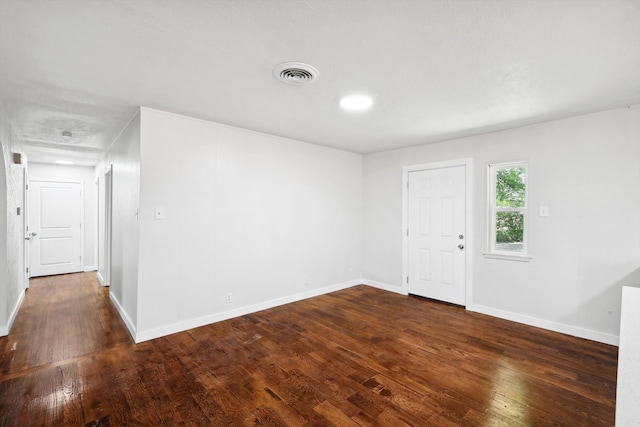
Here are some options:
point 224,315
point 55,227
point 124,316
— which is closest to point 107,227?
point 55,227

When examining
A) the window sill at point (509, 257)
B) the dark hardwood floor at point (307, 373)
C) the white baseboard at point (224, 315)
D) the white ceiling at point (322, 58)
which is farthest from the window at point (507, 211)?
the white baseboard at point (224, 315)

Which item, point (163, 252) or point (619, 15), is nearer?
point (619, 15)

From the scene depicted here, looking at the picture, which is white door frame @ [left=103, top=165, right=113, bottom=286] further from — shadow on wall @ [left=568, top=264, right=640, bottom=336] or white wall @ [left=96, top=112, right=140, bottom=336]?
shadow on wall @ [left=568, top=264, right=640, bottom=336]

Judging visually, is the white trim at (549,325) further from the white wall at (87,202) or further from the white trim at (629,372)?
the white wall at (87,202)

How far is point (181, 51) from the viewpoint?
197 centimetres

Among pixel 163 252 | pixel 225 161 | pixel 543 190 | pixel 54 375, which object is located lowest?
pixel 54 375

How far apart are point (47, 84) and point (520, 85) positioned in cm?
392

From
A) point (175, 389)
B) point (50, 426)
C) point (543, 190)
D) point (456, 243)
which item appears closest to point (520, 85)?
point (543, 190)

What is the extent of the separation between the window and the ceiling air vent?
285 centimetres

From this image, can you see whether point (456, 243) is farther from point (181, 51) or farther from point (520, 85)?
point (181, 51)

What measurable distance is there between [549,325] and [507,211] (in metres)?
1.39

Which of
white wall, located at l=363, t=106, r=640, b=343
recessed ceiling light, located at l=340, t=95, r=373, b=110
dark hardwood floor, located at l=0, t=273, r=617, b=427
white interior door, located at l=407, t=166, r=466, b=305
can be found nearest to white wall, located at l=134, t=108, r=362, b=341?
dark hardwood floor, located at l=0, t=273, r=617, b=427

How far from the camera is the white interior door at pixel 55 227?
598 centimetres

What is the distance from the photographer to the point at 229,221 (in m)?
3.72
